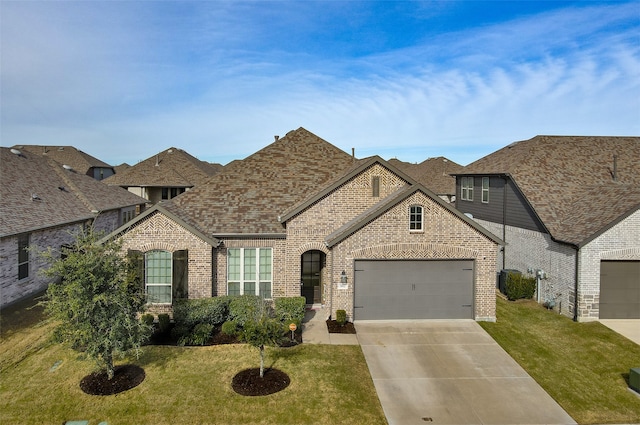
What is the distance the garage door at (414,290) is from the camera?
15.2 metres

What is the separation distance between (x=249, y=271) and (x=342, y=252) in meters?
4.15

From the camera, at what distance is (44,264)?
19.5m

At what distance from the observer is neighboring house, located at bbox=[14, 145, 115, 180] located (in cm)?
5503

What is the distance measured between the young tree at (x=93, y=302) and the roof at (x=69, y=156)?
168 ft

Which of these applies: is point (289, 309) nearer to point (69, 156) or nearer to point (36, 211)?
point (36, 211)

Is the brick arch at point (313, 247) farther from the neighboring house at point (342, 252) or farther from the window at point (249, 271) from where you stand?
the window at point (249, 271)

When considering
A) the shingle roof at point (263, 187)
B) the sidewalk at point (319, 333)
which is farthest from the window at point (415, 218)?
the shingle roof at point (263, 187)

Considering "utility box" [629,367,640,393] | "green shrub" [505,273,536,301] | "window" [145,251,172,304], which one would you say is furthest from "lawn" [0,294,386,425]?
"green shrub" [505,273,536,301]

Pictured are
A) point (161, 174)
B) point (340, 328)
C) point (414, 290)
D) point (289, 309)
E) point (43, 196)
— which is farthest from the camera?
point (161, 174)

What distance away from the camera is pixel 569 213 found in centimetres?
1817

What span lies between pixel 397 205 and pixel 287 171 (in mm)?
6795

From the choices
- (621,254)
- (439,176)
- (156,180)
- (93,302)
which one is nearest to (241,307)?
(93,302)

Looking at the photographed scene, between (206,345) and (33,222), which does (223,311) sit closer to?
(206,345)

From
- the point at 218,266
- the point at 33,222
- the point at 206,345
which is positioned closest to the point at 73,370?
the point at 206,345
